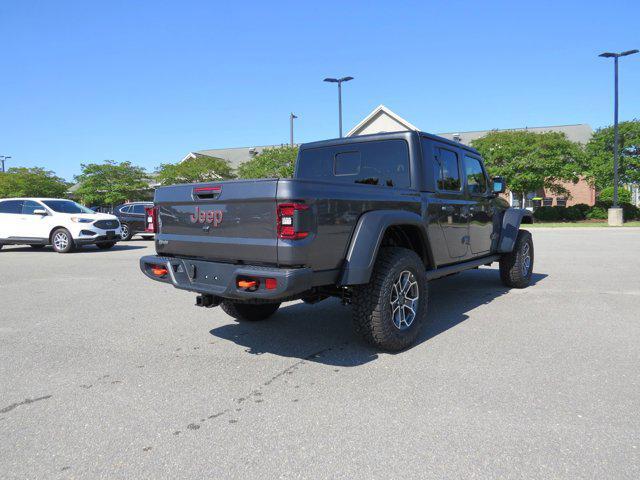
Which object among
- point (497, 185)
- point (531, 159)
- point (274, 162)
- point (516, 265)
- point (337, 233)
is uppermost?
point (274, 162)

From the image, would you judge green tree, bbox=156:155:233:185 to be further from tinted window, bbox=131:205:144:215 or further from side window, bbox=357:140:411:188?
side window, bbox=357:140:411:188

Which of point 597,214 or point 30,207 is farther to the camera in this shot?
point 597,214

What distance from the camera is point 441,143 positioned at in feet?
17.2

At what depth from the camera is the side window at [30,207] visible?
13820mm

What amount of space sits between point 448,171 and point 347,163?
1162 millimetres

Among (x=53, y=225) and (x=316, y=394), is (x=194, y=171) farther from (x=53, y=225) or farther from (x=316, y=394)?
(x=316, y=394)

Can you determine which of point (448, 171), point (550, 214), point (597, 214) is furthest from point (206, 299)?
point (597, 214)

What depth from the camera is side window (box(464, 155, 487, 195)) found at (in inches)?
230

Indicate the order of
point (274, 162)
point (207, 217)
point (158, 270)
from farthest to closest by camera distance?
point (274, 162) < point (158, 270) < point (207, 217)

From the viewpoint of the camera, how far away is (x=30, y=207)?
45.6 ft

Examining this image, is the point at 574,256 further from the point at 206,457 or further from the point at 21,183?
the point at 21,183

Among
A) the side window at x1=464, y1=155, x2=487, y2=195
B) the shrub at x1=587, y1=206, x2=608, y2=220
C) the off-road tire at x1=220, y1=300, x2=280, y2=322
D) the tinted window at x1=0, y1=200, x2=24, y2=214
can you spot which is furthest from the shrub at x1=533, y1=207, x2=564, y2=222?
the off-road tire at x1=220, y1=300, x2=280, y2=322

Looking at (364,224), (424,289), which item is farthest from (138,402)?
(424,289)

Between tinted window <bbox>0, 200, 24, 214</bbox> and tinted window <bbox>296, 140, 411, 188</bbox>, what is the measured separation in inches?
472
